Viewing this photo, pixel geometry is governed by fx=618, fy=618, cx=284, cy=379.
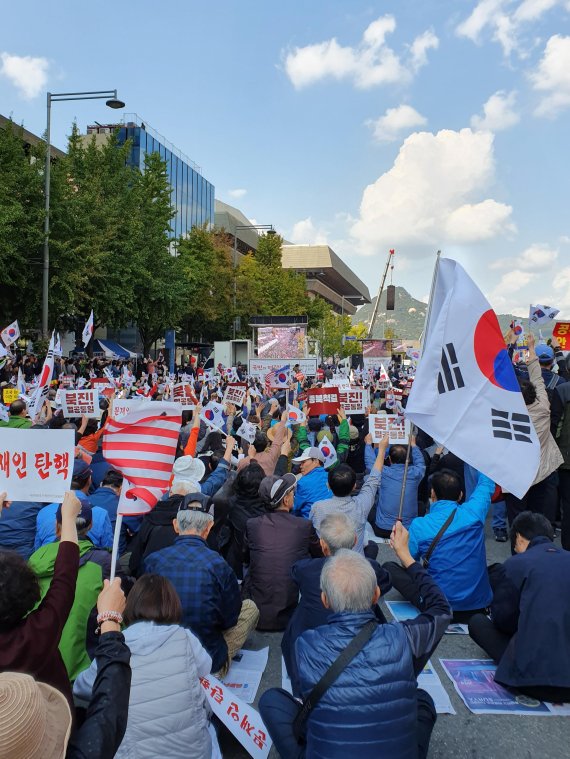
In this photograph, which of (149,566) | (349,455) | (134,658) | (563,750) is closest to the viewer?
(134,658)

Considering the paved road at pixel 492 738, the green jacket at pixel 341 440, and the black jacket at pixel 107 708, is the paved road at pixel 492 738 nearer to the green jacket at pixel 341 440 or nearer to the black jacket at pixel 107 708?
the black jacket at pixel 107 708

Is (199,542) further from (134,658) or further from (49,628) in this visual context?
(49,628)

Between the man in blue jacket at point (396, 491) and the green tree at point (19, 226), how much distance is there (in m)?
17.0

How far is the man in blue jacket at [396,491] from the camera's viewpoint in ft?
24.9

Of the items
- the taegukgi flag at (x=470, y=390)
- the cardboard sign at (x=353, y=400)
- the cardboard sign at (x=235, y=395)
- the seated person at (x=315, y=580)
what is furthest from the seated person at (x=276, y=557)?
the cardboard sign at (x=235, y=395)

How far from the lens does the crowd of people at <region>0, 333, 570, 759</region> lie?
2.30 meters

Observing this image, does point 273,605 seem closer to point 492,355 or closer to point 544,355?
point 492,355

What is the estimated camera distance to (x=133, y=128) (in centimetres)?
4969

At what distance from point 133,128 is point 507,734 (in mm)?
52836

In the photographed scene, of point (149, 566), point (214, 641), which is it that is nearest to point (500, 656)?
point (214, 641)

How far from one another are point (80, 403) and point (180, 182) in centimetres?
5129

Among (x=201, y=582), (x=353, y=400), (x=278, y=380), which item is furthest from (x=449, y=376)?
(x=278, y=380)

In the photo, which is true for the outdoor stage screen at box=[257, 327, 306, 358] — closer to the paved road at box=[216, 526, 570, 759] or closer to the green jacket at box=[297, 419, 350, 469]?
the green jacket at box=[297, 419, 350, 469]

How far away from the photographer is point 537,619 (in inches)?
150
